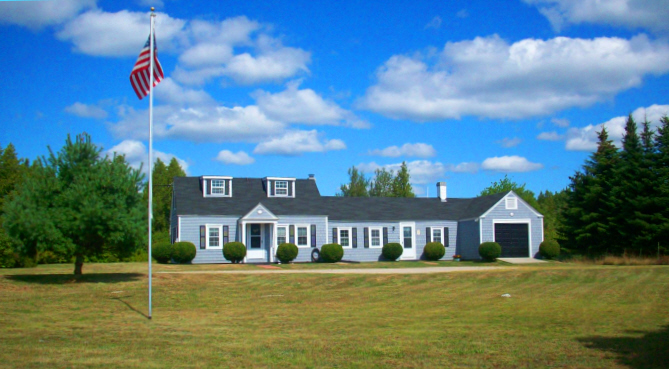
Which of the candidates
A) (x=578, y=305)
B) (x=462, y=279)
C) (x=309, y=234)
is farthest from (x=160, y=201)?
(x=578, y=305)

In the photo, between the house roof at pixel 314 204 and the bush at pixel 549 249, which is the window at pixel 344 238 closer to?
the house roof at pixel 314 204

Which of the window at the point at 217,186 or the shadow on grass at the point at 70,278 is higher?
the window at the point at 217,186

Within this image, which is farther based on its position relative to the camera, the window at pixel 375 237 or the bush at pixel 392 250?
the window at pixel 375 237

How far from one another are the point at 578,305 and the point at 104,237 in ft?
46.3

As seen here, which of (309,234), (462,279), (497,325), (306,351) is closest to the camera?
(306,351)

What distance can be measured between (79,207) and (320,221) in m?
19.2

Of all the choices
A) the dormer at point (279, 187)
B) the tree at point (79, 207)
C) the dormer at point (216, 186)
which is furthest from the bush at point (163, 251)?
the tree at point (79, 207)

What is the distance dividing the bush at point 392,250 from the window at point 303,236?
16.6 ft

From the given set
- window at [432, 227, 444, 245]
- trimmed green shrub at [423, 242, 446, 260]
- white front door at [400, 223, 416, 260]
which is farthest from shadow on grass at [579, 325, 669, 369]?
window at [432, 227, 444, 245]

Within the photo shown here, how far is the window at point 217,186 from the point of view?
36438 millimetres

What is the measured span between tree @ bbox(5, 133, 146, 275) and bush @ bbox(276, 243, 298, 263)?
14.1m

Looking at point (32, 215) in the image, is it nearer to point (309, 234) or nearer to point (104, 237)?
point (104, 237)

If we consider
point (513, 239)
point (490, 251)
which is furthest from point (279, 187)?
point (513, 239)

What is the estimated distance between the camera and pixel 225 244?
108ft
